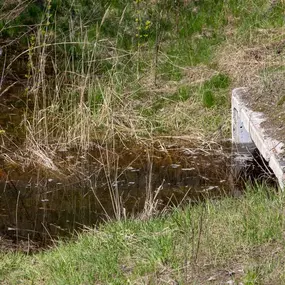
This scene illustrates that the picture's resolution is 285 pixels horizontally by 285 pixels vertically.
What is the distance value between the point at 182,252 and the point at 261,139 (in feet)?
8.08

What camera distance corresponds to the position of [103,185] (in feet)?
24.6

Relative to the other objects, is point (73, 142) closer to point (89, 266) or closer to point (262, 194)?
point (262, 194)

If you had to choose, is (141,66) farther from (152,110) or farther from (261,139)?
(261,139)

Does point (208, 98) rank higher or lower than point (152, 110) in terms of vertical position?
higher

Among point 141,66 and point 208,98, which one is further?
point 141,66

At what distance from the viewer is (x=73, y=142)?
8.44 meters

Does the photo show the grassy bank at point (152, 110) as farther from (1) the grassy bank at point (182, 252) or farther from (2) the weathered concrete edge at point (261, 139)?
(2) the weathered concrete edge at point (261, 139)

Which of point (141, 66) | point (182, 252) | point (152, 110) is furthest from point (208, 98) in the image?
point (182, 252)

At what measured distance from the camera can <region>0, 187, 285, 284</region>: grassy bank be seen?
3854mm

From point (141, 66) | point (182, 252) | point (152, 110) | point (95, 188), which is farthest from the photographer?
point (141, 66)

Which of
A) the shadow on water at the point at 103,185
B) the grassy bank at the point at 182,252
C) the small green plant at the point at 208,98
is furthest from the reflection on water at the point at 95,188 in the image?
the grassy bank at the point at 182,252

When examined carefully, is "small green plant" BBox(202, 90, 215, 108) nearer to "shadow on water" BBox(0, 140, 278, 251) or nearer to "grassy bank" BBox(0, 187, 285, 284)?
"shadow on water" BBox(0, 140, 278, 251)

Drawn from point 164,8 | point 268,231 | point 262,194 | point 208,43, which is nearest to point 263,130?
point 262,194

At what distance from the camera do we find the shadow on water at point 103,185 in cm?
666
